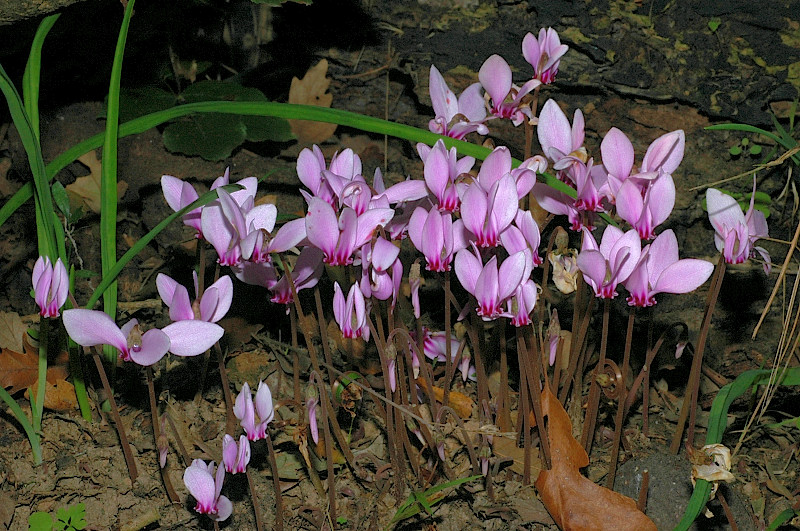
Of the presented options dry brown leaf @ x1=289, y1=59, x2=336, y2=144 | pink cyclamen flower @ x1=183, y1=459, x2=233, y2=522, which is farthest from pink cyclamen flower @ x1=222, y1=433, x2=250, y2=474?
dry brown leaf @ x1=289, y1=59, x2=336, y2=144

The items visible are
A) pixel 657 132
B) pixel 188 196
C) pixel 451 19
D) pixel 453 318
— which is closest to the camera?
pixel 188 196

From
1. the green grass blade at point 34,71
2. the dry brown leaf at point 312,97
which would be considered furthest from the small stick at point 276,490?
the dry brown leaf at point 312,97

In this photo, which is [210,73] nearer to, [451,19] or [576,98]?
[451,19]

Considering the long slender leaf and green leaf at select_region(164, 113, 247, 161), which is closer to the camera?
the long slender leaf

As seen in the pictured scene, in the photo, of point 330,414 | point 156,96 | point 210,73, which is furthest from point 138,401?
point 210,73

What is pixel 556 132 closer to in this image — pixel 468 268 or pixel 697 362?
pixel 468 268

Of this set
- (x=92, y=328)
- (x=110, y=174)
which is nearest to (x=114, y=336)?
(x=92, y=328)

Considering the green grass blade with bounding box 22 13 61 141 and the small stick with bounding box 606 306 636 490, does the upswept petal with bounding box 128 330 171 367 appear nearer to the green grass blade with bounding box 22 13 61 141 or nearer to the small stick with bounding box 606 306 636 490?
the green grass blade with bounding box 22 13 61 141
